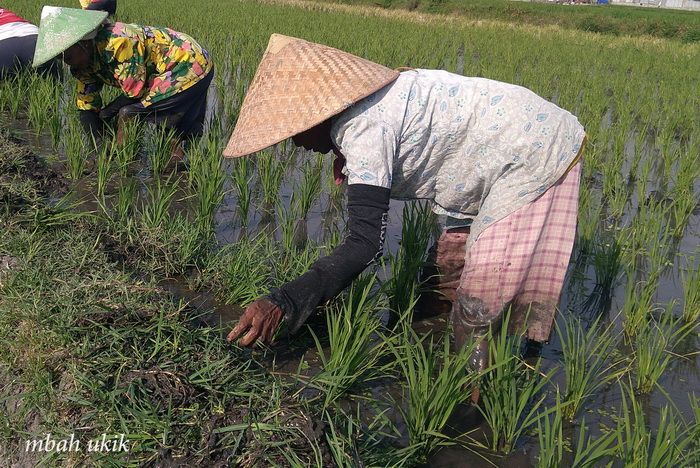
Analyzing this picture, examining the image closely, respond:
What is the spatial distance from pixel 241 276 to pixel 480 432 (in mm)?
1116

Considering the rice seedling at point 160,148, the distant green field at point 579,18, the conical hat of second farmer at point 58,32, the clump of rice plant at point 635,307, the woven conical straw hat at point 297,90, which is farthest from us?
the distant green field at point 579,18

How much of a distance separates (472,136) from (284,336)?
0.98 meters

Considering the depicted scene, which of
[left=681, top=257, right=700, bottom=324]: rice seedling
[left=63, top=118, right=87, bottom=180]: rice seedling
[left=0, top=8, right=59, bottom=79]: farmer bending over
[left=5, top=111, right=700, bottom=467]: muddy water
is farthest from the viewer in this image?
[left=0, top=8, right=59, bottom=79]: farmer bending over

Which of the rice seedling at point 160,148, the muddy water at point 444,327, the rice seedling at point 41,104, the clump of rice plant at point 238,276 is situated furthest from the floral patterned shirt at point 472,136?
the rice seedling at point 41,104

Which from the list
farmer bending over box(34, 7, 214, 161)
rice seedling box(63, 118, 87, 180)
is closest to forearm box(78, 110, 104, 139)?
farmer bending over box(34, 7, 214, 161)

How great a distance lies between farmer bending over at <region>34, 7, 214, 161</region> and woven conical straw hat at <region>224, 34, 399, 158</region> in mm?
1697

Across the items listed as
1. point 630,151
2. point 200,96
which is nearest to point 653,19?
point 630,151

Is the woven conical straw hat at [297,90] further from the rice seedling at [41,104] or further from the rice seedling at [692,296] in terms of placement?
the rice seedling at [41,104]

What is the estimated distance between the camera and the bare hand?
188cm

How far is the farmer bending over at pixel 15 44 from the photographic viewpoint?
5.09m

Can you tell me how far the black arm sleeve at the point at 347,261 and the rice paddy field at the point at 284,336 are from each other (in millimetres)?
189

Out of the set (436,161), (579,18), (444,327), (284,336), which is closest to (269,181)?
(444,327)

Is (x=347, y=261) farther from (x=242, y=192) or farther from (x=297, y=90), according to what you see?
(x=242, y=192)

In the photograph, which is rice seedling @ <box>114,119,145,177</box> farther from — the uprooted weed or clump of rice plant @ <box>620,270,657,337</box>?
clump of rice plant @ <box>620,270,657,337</box>
